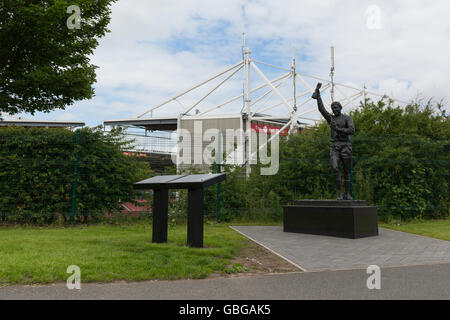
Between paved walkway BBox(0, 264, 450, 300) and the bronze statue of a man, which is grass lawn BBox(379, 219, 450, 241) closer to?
the bronze statue of a man

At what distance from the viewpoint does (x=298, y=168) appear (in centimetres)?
1104

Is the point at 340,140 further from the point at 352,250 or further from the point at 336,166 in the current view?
the point at 352,250

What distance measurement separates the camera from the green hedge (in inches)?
357

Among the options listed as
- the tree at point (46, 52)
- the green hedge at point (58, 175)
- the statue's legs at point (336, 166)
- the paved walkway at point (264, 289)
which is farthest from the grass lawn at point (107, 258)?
the tree at point (46, 52)

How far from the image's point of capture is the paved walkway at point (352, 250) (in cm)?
514

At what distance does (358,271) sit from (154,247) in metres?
2.99

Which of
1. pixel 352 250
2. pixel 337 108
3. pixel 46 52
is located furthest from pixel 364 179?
pixel 46 52

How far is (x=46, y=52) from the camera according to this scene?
10.3 metres

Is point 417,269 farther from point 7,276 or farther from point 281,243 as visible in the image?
point 7,276

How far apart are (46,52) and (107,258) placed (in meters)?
7.71

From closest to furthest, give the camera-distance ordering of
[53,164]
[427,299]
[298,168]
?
[427,299] < [53,164] < [298,168]

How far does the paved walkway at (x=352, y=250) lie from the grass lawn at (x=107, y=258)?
2.89 ft

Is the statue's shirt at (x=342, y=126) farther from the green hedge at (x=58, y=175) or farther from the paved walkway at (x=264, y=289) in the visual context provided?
the green hedge at (x=58, y=175)
